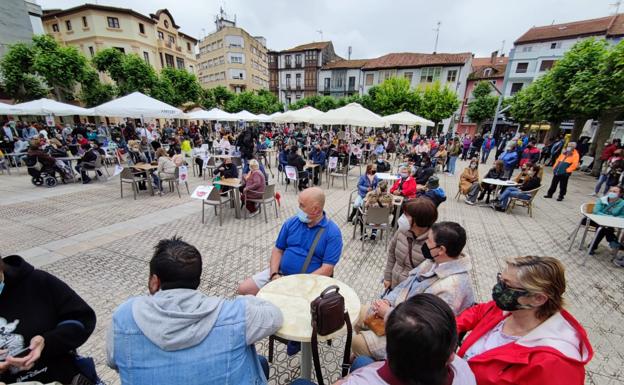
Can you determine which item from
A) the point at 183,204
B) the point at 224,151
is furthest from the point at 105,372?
the point at 224,151

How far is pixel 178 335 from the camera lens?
3.60 ft

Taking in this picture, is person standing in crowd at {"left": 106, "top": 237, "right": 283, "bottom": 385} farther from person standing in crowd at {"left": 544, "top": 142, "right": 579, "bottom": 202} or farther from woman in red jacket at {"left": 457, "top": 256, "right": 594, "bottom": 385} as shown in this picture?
person standing in crowd at {"left": 544, "top": 142, "right": 579, "bottom": 202}

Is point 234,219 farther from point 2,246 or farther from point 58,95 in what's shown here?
point 58,95

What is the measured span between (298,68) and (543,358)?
170ft

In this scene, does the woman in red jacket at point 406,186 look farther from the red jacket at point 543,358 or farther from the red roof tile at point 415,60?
the red roof tile at point 415,60

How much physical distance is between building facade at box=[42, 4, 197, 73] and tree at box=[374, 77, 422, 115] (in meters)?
29.2

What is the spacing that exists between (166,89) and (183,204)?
2119cm

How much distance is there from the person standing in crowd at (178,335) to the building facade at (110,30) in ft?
128

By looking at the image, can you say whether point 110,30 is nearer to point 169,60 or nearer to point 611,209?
point 169,60

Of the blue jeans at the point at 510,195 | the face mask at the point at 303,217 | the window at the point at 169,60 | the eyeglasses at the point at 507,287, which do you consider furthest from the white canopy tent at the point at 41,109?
the window at the point at 169,60

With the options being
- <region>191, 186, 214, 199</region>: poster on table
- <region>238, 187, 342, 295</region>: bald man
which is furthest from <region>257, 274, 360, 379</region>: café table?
<region>191, 186, 214, 199</region>: poster on table

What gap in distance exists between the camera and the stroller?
881 centimetres

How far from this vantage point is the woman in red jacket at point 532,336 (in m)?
1.28

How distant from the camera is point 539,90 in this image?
51.5 ft
